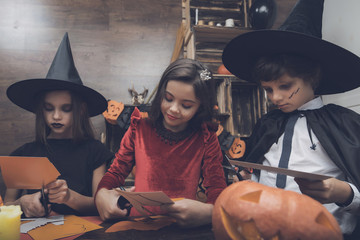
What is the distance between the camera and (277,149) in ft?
3.52

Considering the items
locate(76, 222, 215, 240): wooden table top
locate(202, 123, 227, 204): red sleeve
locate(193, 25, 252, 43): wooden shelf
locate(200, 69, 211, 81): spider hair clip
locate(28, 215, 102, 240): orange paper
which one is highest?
locate(193, 25, 252, 43): wooden shelf

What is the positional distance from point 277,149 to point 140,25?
6.87 feet

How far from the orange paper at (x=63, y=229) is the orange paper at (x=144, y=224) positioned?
0.20ft

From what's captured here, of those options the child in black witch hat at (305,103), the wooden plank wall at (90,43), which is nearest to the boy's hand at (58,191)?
the child in black witch hat at (305,103)

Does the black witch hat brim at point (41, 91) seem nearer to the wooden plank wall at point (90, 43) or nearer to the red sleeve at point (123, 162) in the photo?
the red sleeve at point (123, 162)

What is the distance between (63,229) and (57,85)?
0.77 metres

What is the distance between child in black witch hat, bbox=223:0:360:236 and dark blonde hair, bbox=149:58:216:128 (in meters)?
0.22

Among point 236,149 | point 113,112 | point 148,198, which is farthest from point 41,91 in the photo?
point 236,149

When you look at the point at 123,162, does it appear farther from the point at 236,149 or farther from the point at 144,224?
the point at 236,149

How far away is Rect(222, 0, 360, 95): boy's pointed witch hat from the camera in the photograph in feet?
3.06

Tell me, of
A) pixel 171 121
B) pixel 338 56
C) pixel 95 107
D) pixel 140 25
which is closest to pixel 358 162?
pixel 338 56

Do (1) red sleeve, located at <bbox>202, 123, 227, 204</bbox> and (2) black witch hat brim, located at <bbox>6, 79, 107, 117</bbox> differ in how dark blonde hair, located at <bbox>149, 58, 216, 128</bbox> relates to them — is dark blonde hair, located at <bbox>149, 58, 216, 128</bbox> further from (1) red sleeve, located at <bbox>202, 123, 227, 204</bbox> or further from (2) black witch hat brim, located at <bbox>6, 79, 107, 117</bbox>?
(2) black witch hat brim, located at <bbox>6, 79, 107, 117</bbox>

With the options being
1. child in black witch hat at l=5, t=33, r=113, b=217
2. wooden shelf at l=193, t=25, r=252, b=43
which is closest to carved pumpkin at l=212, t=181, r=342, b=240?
child in black witch hat at l=5, t=33, r=113, b=217

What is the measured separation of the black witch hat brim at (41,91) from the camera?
3.97 ft
